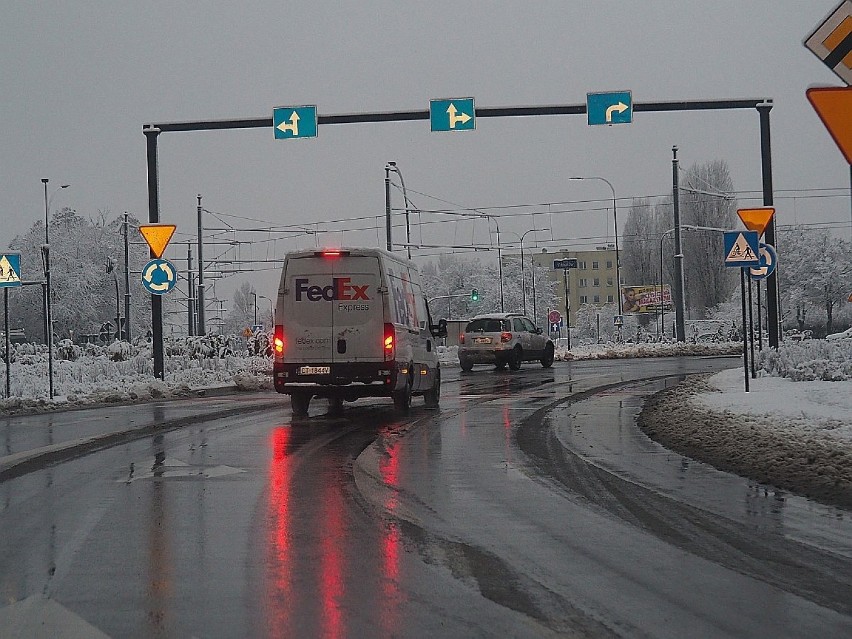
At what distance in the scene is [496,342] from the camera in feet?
124

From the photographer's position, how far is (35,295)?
85.1m

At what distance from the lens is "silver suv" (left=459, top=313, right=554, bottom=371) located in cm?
3775

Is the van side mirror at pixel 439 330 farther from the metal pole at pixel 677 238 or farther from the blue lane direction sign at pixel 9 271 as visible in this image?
the metal pole at pixel 677 238

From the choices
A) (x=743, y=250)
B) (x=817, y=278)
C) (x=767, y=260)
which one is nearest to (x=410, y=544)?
(x=743, y=250)

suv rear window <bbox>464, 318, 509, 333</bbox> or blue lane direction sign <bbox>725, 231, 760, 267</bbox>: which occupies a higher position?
blue lane direction sign <bbox>725, 231, 760, 267</bbox>

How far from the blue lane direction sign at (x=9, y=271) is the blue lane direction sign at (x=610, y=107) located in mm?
12762

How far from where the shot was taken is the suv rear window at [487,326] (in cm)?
3797

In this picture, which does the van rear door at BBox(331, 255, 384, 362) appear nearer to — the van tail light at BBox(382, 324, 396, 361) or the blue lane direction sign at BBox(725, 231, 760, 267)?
the van tail light at BBox(382, 324, 396, 361)

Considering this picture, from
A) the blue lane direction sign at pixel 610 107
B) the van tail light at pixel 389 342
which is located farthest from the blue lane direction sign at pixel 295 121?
the van tail light at pixel 389 342

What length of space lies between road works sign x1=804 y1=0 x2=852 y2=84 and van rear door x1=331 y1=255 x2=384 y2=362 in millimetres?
9833

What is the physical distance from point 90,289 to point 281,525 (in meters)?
81.3

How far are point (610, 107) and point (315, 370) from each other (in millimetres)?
11046

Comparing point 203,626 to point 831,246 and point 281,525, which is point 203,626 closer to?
point 281,525

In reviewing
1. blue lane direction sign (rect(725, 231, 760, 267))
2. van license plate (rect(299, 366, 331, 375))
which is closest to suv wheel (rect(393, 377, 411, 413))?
van license plate (rect(299, 366, 331, 375))
